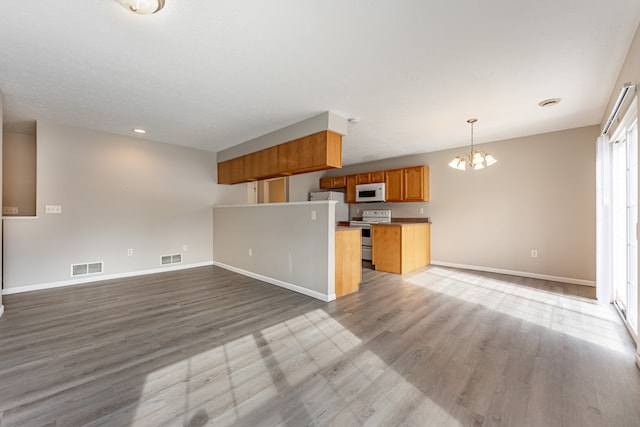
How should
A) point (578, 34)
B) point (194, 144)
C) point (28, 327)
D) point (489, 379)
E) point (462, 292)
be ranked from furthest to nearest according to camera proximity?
1. point (194, 144)
2. point (462, 292)
3. point (28, 327)
4. point (578, 34)
5. point (489, 379)

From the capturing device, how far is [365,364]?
77.0 inches

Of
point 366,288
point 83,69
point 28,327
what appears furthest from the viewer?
point 366,288

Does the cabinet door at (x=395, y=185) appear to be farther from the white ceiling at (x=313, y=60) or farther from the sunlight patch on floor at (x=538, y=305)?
the white ceiling at (x=313, y=60)

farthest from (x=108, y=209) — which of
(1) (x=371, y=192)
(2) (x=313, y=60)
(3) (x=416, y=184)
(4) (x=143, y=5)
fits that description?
(3) (x=416, y=184)

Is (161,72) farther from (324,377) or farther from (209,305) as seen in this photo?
(324,377)

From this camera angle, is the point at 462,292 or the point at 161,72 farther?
the point at 462,292

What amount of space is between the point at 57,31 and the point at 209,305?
2793mm

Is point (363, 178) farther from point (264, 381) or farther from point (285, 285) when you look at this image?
point (264, 381)

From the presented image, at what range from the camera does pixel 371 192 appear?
611cm

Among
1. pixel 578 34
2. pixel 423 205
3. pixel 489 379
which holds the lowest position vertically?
pixel 489 379

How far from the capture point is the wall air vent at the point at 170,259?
4961mm

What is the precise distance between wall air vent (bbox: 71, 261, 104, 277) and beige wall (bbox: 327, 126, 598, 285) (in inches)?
241

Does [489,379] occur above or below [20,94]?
below

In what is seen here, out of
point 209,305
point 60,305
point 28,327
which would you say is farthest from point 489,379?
point 60,305
